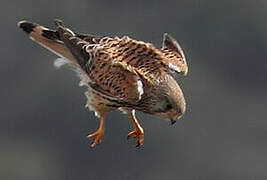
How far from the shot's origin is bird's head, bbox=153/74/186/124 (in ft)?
26.3

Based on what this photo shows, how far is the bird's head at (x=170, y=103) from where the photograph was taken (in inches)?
316

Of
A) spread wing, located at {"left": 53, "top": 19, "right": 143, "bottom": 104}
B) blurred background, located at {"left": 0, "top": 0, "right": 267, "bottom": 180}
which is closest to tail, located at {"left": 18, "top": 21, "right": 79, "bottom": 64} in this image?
spread wing, located at {"left": 53, "top": 19, "right": 143, "bottom": 104}

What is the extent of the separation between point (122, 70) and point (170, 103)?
59cm

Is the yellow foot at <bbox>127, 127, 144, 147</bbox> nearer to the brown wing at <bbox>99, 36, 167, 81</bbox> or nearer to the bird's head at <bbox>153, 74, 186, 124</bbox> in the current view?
the brown wing at <bbox>99, 36, 167, 81</bbox>

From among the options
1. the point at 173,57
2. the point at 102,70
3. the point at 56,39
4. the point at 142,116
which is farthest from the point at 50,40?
the point at 142,116

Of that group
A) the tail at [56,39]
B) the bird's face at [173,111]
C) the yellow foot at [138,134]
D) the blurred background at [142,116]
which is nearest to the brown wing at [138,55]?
the tail at [56,39]

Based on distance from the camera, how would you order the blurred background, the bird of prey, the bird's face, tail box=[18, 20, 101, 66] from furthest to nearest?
the blurred background
tail box=[18, 20, 101, 66]
the bird of prey
the bird's face

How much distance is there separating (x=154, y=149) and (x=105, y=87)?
2604 centimetres

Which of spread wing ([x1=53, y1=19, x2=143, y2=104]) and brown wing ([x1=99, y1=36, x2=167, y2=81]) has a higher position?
brown wing ([x1=99, y1=36, x2=167, y2=81])

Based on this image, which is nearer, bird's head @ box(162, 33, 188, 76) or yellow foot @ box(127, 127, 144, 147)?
bird's head @ box(162, 33, 188, 76)

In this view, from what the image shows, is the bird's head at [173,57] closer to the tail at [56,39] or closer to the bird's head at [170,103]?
the bird's head at [170,103]

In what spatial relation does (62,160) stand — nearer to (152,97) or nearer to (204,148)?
(204,148)

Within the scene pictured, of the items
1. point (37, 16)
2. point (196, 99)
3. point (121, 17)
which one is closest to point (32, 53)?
point (37, 16)

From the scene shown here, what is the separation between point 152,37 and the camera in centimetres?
3325
